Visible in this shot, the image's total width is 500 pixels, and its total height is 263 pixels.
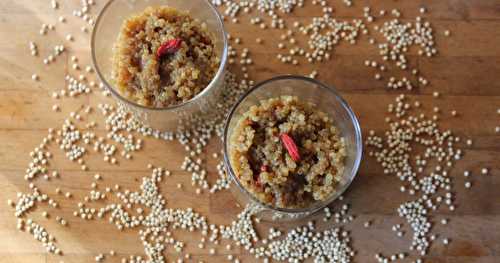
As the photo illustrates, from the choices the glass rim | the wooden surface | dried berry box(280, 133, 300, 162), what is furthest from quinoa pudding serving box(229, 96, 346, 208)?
the wooden surface

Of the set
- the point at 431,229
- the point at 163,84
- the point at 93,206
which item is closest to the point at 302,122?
the point at 163,84

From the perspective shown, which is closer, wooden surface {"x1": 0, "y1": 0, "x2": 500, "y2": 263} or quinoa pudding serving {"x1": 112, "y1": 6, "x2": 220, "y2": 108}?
quinoa pudding serving {"x1": 112, "y1": 6, "x2": 220, "y2": 108}

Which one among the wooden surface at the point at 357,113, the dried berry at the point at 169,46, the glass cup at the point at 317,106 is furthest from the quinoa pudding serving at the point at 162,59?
the wooden surface at the point at 357,113

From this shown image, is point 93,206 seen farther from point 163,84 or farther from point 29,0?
point 29,0

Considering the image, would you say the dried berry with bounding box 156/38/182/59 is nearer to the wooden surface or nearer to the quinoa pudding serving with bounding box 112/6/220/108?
the quinoa pudding serving with bounding box 112/6/220/108

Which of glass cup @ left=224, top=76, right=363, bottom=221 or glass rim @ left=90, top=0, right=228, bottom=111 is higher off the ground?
glass rim @ left=90, top=0, right=228, bottom=111

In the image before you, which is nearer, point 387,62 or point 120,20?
point 120,20
